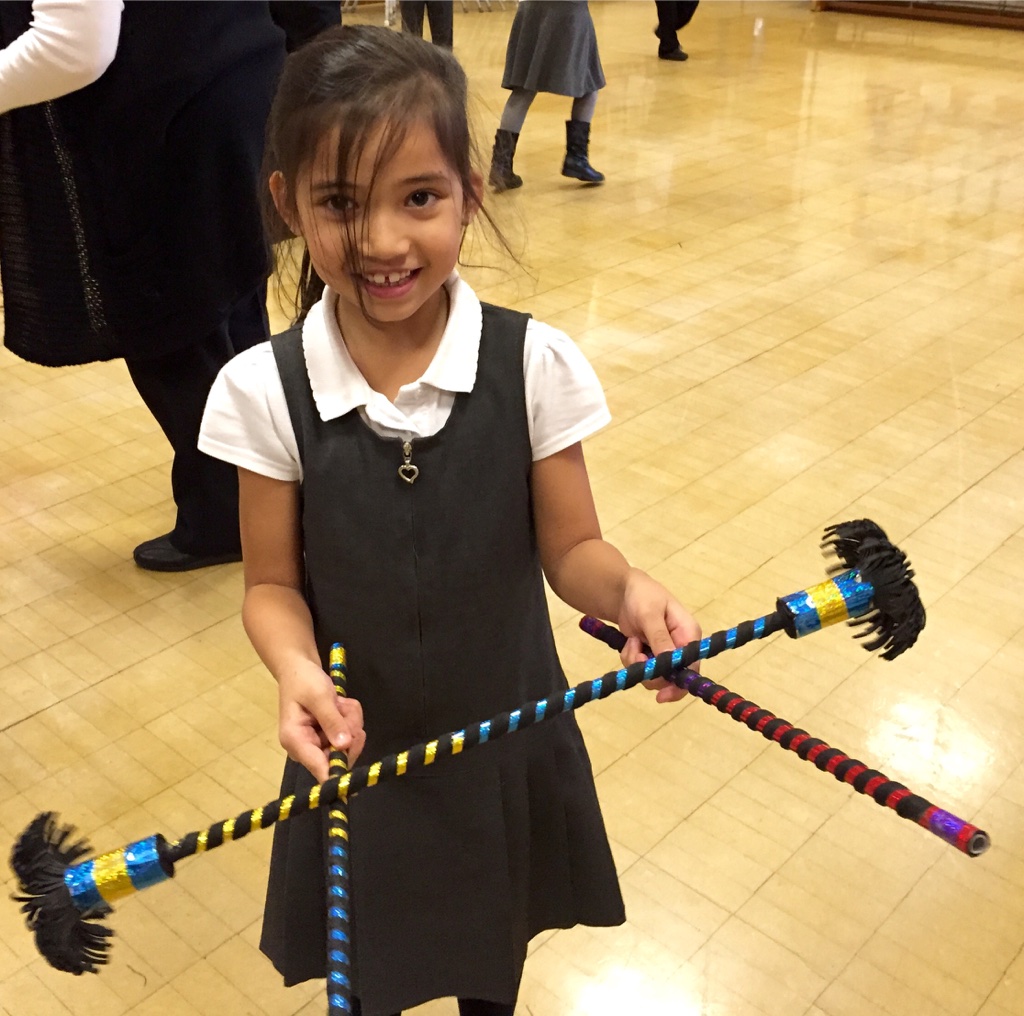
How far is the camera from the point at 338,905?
711mm

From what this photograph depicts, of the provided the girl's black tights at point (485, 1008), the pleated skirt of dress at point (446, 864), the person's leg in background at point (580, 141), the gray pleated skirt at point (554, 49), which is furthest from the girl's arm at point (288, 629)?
the person's leg in background at point (580, 141)

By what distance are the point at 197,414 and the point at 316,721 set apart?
115 cm

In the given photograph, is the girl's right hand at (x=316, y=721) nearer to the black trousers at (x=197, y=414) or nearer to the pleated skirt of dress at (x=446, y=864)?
the pleated skirt of dress at (x=446, y=864)

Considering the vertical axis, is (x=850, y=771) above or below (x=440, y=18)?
above

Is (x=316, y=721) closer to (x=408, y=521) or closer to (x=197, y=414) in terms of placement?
(x=408, y=521)

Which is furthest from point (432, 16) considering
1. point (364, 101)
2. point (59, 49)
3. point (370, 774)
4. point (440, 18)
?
point (370, 774)

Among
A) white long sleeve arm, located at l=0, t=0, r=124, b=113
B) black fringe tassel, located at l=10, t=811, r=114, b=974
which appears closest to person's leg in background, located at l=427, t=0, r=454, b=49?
white long sleeve arm, located at l=0, t=0, r=124, b=113

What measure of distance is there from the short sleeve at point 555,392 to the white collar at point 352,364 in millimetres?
47

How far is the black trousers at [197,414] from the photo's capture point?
1.82 meters

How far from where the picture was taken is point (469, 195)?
874 millimetres

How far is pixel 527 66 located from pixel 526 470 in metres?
3.28

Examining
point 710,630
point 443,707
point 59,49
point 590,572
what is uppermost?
point 59,49

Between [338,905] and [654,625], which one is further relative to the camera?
[654,625]

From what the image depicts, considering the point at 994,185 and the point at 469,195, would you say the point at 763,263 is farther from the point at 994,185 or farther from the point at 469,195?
the point at 469,195
